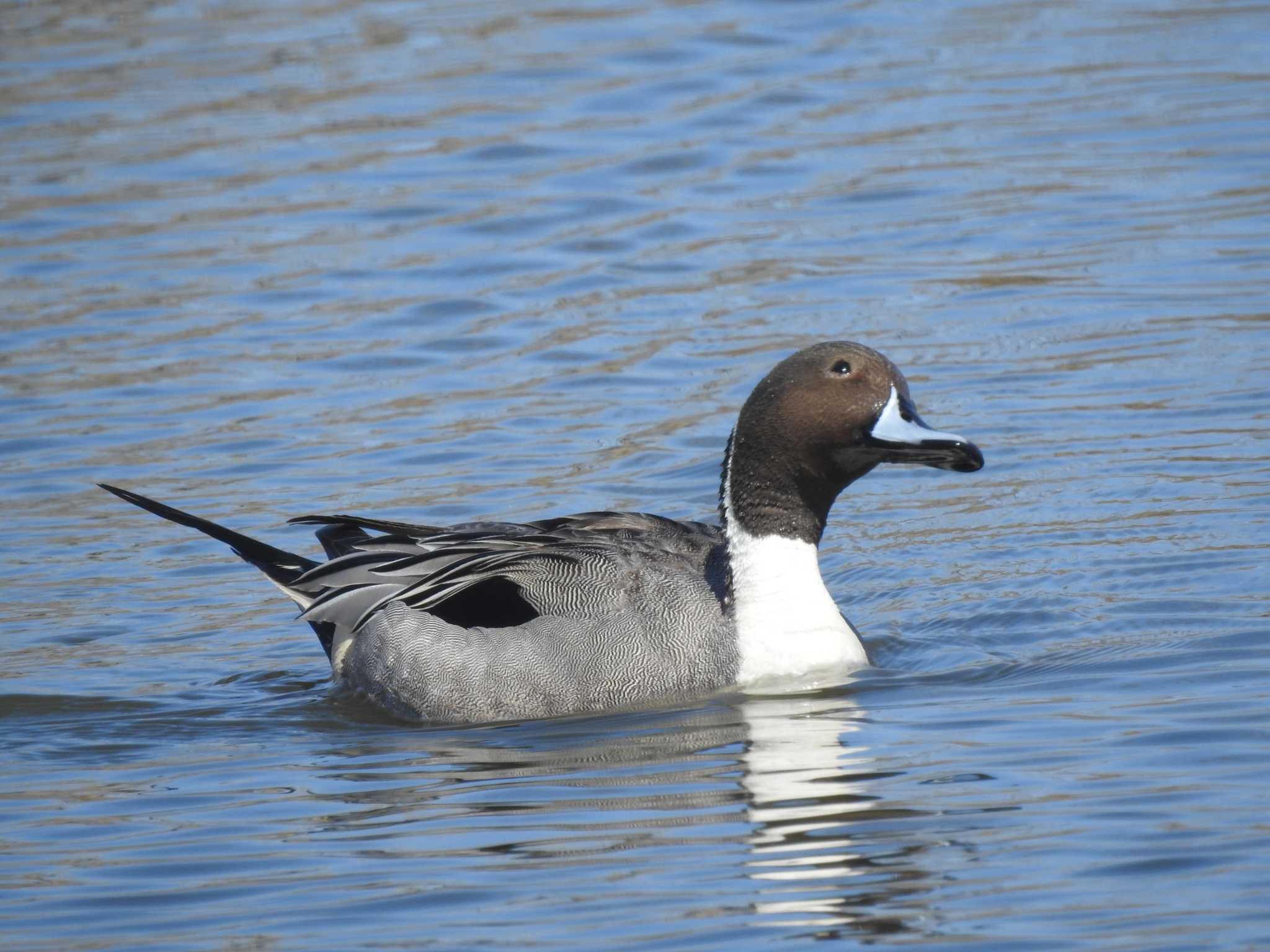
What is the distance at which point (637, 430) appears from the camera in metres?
9.79

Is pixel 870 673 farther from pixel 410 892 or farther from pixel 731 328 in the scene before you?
pixel 731 328

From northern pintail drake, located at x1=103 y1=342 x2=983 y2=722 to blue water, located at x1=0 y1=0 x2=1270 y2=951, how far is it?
0.18 meters

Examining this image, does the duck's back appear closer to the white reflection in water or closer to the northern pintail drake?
the northern pintail drake

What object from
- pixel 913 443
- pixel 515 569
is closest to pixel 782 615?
pixel 913 443

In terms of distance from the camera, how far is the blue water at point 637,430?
527cm

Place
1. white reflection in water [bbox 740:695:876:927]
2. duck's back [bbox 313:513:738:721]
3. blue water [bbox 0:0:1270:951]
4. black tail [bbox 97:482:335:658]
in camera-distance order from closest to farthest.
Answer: white reflection in water [bbox 740:695:876:927] → blue water [bbox 0:0:1270:951] → duck's back [bbox 313:513:738:721] → black tail [bbox 97:482:335:658]

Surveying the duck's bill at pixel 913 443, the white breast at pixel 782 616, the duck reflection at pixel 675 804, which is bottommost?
the duck reflection at pixel 675 804

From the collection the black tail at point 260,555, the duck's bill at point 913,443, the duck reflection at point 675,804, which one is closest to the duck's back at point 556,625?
the duck reflection at point 675,804

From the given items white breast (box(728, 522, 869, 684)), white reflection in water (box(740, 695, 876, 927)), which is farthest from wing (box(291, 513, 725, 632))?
Result: white reflection in water (box(740, 695, 876, 927))

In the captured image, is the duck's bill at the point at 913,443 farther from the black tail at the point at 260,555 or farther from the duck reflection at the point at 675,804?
the black tail at the point at 260,555

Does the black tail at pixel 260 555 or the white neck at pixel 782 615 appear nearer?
the white neck at pixel 782 615

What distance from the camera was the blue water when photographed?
527 cm

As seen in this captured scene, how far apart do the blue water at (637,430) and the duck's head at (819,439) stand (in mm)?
615

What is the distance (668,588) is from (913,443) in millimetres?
917
